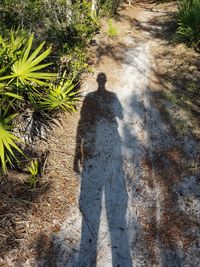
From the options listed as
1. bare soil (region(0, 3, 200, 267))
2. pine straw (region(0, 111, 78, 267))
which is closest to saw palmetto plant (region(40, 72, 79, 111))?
bare soil (region(0, 3, 200, 267))

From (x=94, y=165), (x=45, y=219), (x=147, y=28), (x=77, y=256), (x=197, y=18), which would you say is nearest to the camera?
(x=77, y=256)

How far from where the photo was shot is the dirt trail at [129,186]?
4648 millimetres

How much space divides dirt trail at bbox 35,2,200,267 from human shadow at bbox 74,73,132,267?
2cm

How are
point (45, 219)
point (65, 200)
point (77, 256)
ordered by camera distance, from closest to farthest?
point (77, 256), point (45, 219), point (65, 200)

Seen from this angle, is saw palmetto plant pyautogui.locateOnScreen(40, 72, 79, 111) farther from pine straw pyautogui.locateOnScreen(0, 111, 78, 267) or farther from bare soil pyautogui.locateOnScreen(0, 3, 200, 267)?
pine straw pyautogui.locateOnScreen(0, 111, 78, 267)

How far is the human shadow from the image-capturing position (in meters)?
4.71

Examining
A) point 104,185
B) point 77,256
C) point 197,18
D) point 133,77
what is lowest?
point 77,256

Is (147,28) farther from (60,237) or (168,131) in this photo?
(60,237)

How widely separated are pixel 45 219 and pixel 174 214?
233 cm

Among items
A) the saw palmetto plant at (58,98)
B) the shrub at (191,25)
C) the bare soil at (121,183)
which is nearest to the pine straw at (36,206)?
the bare soil at (121,183)

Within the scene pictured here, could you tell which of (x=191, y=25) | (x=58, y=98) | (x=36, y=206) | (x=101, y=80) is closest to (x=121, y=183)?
(x=36, y=206)

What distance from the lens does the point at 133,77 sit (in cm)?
851

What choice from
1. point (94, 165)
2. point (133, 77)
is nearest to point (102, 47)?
point (133, 77)

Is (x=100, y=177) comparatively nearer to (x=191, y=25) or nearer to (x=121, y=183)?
(x=121, y=183)
